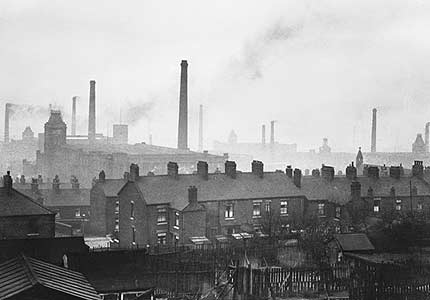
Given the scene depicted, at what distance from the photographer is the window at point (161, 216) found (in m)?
35.1

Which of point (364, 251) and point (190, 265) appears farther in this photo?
point (364, 251)

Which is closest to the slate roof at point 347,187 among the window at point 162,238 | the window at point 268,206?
the window at point 268,206

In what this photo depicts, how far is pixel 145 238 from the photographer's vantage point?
35.5 m

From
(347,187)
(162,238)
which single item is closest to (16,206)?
(162,238)

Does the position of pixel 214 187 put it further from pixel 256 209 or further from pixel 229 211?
pixel 256 209

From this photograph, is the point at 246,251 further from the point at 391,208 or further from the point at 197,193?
the point at 391,208

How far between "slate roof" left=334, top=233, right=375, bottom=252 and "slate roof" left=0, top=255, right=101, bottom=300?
1257 centimetres

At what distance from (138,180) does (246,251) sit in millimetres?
11306

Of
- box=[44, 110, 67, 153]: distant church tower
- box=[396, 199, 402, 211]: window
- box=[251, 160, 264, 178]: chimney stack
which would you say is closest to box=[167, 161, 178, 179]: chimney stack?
box=[251, 160, 264, 178]: chimney stack

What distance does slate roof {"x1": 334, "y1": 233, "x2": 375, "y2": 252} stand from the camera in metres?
26.9

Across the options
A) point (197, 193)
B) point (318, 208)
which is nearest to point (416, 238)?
point (318, 208)

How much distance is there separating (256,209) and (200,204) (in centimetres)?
431

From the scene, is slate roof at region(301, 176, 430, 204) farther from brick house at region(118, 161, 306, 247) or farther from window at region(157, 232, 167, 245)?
window at region(157, 232, 167, 245)

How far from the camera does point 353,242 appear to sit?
2741 cm
